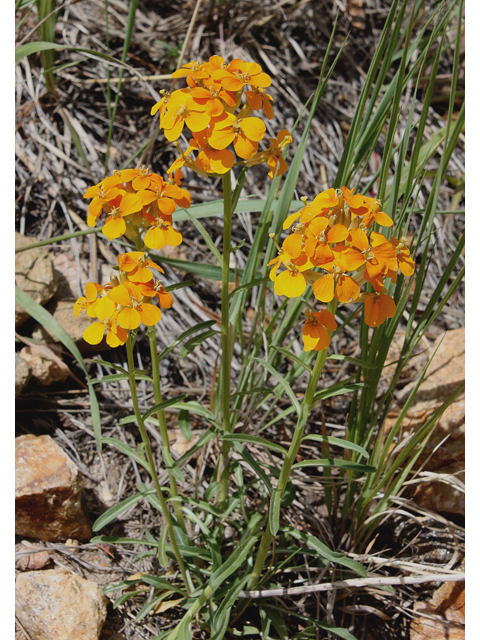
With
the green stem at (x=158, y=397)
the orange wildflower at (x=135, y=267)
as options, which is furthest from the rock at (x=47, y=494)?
the orange wildflower at (x=135, y=267)

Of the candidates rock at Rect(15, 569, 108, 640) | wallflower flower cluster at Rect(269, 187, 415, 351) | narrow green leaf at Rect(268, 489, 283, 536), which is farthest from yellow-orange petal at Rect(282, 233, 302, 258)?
rock at Rect(15, 569, 108, 640)

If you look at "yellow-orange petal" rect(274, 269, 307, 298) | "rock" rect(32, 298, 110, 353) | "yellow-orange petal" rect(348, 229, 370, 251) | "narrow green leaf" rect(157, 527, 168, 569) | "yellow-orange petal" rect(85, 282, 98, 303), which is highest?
"yellow-orange petal" rect(348, 229, 370, 251)

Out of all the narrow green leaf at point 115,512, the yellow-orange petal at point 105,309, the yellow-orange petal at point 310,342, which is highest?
the yellow-orange petal at point 105,309

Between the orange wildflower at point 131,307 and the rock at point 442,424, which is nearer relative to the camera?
the orange wildflower at point 131,307

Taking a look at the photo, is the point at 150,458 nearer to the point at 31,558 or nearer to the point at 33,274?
the point at 31,558

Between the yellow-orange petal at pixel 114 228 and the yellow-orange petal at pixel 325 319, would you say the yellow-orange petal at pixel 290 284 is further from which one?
the yellow-orange petal at pixel 114 228

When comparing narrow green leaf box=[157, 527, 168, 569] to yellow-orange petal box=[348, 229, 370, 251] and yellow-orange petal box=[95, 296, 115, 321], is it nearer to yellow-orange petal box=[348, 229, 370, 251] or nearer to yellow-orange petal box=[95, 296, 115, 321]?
yellow-orange petal box=[95, 296, 115, 321]
